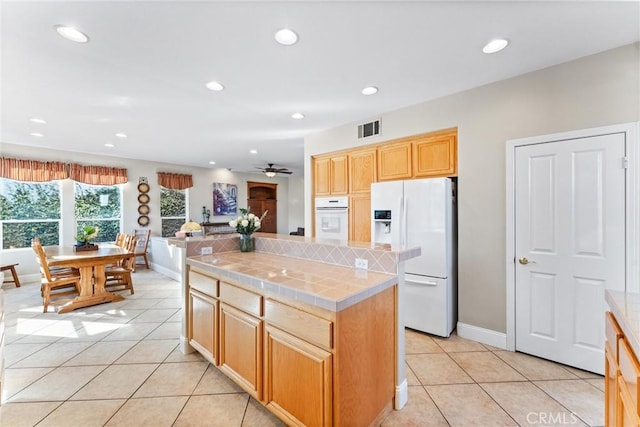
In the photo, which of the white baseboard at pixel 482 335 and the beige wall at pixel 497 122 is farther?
the white baseboard at pixel 482 335

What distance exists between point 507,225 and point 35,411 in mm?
3962

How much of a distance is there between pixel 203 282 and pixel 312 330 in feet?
4.03

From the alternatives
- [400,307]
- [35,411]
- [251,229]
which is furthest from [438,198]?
[35,411]

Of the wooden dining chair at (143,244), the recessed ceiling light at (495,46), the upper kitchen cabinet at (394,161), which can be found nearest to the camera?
the recessed ceiling light at (495,46)

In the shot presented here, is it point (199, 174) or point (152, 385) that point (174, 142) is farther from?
point (152, 385)

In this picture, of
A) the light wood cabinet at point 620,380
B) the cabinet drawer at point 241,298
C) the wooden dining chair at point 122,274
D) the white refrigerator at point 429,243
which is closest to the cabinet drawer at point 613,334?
the light wood cabinet at point 620,380

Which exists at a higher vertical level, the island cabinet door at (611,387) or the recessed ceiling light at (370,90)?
the recessed ceiling light at (370,90)

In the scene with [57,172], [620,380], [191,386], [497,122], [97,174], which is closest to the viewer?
[620,380]

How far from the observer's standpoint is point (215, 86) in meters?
2.73

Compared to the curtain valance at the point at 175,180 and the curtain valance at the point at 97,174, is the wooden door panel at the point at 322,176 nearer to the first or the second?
the curtain valance at the point at 175,180

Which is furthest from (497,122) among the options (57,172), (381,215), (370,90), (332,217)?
(57,172)

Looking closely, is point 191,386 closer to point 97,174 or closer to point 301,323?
point 301,323

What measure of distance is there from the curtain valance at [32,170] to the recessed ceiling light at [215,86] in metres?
4.76

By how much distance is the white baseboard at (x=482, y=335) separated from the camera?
2633 mm
